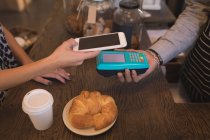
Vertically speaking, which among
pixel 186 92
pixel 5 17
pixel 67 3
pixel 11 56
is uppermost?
pixel 67 3

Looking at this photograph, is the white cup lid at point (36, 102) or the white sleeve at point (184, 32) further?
the white sleeve at point (184, 32)

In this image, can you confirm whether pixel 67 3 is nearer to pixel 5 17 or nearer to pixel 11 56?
pixel 11 56

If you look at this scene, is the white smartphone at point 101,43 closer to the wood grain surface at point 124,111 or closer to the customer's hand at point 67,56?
the customer's hand at point 67,56

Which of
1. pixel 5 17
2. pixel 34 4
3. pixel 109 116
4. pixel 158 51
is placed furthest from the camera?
pixel 34 4

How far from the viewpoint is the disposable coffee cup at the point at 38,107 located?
1.83 feet

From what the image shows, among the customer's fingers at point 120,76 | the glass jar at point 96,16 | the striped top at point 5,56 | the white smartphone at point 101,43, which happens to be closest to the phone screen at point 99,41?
the white smartphone at point 101,43

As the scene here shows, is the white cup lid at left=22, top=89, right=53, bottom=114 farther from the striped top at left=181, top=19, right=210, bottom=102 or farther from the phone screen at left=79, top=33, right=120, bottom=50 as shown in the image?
the striped top at left=181, top=19, right=210, bottom=102

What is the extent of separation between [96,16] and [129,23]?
16cm

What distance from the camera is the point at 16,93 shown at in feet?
2.42

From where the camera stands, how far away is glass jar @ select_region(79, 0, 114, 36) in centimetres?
92

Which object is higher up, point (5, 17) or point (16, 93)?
point (16, 93)

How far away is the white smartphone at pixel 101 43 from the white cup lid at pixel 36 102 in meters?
0.18

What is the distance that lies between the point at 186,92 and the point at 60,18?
2.49 ft

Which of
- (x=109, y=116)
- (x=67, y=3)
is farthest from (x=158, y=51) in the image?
(x=67, y=3)
